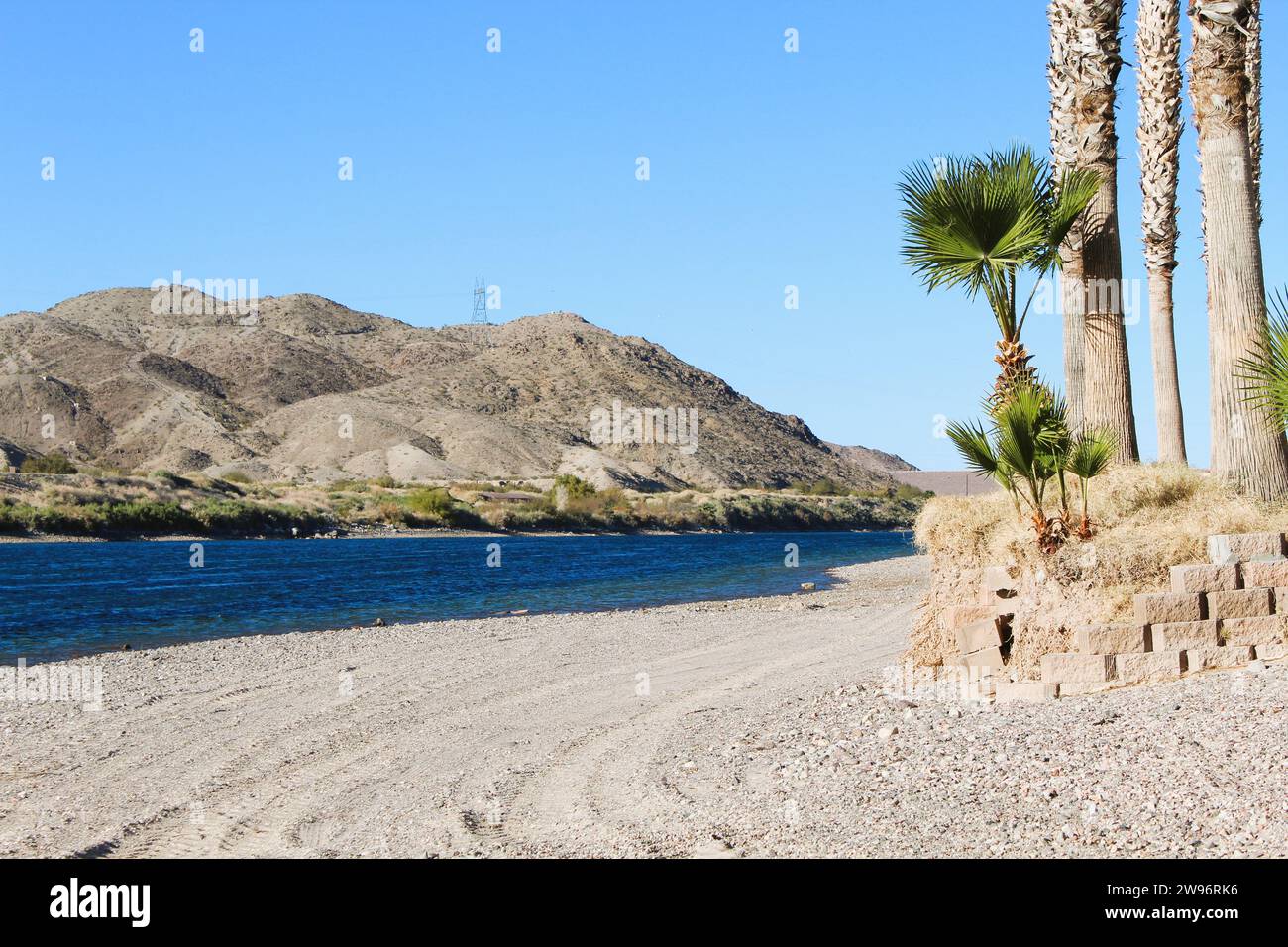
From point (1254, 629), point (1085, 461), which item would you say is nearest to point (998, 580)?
point (1085, 461)

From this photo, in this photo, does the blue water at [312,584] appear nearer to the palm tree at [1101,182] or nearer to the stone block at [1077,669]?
the stone block at [1077,669]

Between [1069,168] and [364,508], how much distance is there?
63471 mm

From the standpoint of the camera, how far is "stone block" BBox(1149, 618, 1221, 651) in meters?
9.44

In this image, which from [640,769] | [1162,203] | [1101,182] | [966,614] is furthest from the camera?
[1162,203]

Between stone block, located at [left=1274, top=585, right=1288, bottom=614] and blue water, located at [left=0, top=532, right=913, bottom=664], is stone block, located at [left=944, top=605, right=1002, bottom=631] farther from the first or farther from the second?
blue water, located at [left=0, top=532, right=913, bottom=664]

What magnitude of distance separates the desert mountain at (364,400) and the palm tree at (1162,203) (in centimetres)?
7166

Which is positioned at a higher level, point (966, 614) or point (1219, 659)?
point (966, 614)

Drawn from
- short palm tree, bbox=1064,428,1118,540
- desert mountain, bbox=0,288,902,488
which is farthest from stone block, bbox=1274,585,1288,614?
desert mountain, bbox=0,288,902,488

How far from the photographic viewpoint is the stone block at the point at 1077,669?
9430 millimetres

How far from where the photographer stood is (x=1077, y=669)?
31.4ft

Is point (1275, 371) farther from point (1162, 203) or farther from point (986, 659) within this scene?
point (1162, 203)

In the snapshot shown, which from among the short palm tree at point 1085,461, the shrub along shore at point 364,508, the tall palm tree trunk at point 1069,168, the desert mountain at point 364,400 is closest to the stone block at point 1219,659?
the short palm tree at point 1085,461

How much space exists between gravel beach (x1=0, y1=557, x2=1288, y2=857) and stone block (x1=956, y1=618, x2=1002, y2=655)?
0.97 m
